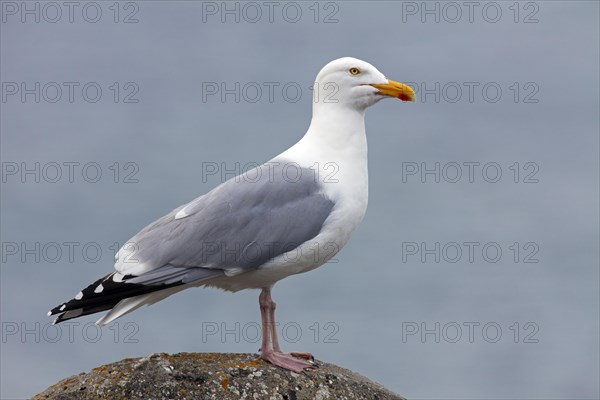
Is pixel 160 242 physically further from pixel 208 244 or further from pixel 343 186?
pixel 343 186

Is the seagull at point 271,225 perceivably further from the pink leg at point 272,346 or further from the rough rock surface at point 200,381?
the rough rock surface at point 200,381

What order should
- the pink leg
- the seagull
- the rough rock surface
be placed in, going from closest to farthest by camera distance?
the rough rock surface < the seagull < the pink leg

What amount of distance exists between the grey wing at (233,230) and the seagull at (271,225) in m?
0.01

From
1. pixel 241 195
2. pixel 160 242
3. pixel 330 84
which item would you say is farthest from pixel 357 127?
pixel 160 242

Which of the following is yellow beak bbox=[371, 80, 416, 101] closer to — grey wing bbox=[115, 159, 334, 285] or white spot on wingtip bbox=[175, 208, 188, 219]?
grey wing bbox=[115, 159, 334, 285]

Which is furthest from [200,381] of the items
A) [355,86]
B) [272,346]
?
[355,86]

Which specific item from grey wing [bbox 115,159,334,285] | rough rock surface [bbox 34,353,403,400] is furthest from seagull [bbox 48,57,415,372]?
rough rock surface [bbox 34,353,403,400]

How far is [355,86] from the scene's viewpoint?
11102mm

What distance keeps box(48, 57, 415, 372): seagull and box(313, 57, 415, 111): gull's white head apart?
11 millimetres

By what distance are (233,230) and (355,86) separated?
2131 millimetres

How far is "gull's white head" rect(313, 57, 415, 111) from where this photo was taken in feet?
36.3

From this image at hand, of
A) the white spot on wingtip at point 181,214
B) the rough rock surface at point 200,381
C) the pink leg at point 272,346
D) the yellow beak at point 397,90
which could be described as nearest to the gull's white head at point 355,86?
the yellow beak at point 397,90

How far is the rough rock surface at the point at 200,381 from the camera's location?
9.87 metres

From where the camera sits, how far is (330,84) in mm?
11141
